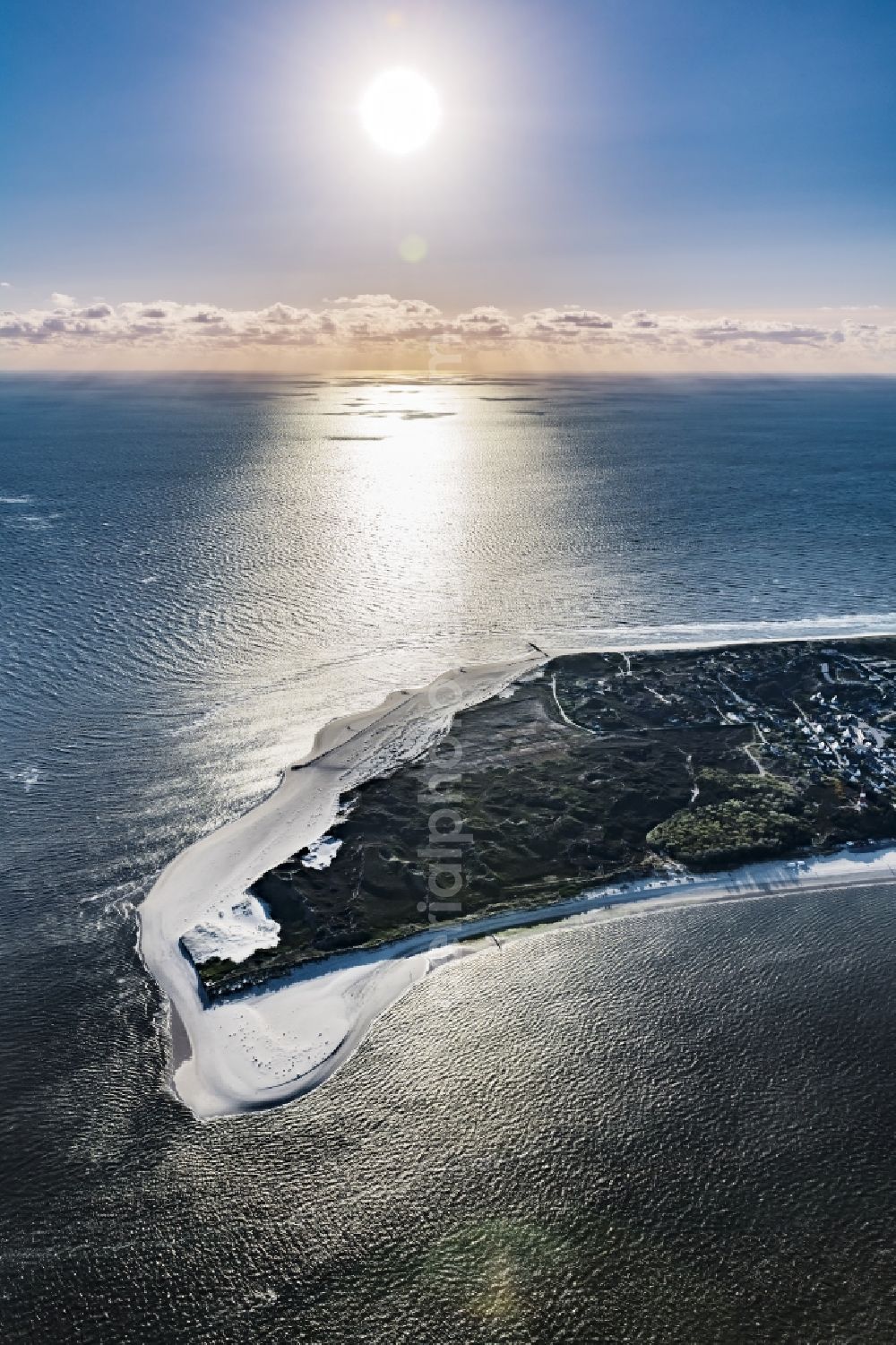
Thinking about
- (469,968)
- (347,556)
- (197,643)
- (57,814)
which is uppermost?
(347,556)

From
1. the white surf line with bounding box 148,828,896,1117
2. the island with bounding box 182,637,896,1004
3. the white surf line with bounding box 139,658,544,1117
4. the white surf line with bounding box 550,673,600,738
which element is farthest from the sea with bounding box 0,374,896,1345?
the white surf line with bounding box 550,673,600,738

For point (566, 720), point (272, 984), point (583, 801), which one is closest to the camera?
point (272, 984)

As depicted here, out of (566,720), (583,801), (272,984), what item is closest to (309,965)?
(272,984)

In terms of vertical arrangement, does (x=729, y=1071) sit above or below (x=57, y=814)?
below

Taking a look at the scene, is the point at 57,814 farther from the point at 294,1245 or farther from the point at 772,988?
the point at 772,988

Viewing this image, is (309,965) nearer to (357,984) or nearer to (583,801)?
(357,984)

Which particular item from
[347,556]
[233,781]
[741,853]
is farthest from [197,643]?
[741,853]
